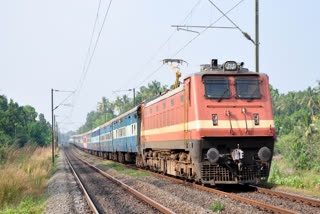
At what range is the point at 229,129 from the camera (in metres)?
12.3

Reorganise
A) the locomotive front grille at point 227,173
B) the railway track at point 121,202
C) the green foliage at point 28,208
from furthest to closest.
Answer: the locomotive front grille at point 227,173
the green foliage at point 28,208
the railway track at point 121,202

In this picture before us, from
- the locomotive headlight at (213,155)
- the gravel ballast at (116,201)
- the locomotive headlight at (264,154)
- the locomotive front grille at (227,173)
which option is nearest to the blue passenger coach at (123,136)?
the gravel ballast at (116,201)

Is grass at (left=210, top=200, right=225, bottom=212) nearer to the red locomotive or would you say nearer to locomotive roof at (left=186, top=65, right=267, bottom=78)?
the red locomotive

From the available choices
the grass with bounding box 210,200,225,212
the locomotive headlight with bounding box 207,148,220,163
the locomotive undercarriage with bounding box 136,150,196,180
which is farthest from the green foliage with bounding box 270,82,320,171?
the grass with bounding box 210,200,225,212

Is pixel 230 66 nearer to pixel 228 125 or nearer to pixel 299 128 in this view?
pixel 228 125

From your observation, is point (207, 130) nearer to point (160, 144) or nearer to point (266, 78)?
point (266, 78)

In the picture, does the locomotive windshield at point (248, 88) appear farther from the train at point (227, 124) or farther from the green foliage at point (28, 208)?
the green foliage at point (28, 208)

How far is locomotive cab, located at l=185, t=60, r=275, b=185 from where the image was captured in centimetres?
1226

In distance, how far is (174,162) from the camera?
52.2 feet

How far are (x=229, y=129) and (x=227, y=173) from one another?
5.05 feet

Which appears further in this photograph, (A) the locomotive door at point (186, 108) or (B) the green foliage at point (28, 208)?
(A) the locomotive door at point (186, 108)

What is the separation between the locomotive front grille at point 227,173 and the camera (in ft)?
40.7

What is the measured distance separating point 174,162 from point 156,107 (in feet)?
11.9

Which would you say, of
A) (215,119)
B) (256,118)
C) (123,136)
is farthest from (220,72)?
(123,136)
